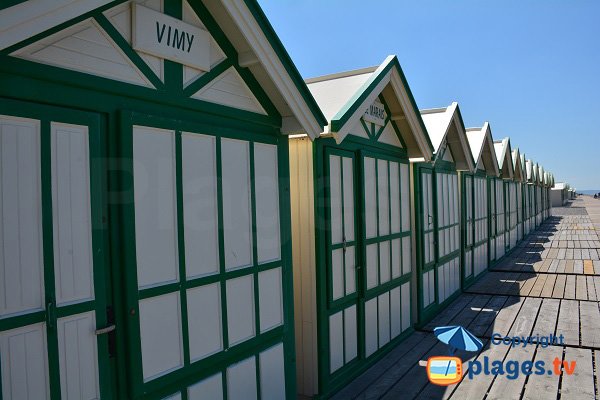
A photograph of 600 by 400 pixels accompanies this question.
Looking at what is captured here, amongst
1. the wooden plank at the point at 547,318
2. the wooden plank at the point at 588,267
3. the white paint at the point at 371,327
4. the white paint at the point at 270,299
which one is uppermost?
the white paint at the point at 270,299

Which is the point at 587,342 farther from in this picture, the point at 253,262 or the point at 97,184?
the point at 97,184

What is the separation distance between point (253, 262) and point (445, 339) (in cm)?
379

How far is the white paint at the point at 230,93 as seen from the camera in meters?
3.42

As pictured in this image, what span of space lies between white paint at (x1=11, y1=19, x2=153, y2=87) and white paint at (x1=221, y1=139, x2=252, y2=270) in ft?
3.14

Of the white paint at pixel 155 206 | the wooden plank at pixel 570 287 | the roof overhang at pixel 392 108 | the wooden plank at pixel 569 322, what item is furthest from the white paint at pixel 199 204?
the wooden plank at pixel 570 287

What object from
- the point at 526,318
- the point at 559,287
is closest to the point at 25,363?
the point at 526,318

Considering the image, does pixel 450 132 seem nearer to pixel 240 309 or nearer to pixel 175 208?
pixel 240 309

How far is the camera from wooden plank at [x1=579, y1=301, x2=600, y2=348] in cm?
646

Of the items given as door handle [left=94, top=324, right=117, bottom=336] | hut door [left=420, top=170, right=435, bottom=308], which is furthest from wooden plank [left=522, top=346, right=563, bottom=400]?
door handle [left=94, top=324, right=117, bottom=336]

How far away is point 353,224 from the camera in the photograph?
219 inches

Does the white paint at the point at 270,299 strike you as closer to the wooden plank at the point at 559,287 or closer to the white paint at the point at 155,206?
the white paint at the point at 155,206

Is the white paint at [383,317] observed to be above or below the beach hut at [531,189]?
below

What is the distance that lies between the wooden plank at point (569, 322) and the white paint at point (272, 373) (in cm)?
448

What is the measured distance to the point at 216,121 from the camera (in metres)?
3.49
